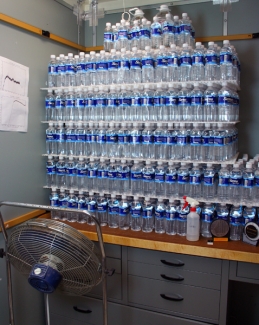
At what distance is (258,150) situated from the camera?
2516mm

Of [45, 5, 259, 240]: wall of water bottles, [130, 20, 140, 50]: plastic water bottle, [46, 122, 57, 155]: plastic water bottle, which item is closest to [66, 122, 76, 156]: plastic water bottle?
[45, 5, 259, 240]: wall of water bottles

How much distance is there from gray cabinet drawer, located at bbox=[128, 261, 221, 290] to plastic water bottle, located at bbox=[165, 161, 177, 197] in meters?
0.49

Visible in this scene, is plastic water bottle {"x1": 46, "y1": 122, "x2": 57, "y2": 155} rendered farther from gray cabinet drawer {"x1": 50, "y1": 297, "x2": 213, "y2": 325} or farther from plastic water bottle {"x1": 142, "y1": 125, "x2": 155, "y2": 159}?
gray cabinet drawer {"x1": 50, "y1": 297, "x2": 213, "y2": 325}

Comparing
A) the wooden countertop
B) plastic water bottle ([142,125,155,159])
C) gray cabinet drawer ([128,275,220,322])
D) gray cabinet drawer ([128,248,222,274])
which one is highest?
plastic water bottle ([142,125,155,159])

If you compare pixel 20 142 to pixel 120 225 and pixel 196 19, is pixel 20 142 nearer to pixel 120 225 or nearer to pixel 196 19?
pixel 120 225

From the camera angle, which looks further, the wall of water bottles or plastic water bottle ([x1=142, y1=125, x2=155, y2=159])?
plastic water bottle ([x1=142, y1=125, x2=155, y2=159])

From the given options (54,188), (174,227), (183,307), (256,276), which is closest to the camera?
(256,276)

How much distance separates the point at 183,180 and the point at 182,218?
0.25 metres

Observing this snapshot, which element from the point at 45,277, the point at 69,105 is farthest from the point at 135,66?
the point at 45,277

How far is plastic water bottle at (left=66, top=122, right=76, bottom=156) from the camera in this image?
238cm

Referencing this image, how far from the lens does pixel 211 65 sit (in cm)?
200

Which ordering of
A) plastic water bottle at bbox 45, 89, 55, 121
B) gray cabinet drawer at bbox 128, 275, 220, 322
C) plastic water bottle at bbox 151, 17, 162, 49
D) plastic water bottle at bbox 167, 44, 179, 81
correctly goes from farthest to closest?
plastic water bottle at bbox 45, 89, 55, 121
plastic water bottle at bbox 151, 17, 162, 49
plastic water bottle at bbox 167, 44, 179, 81
gray cabinet drawer at bbox 128, 275, 220, 322

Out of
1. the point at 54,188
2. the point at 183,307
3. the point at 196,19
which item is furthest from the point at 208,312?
the point at 196,19

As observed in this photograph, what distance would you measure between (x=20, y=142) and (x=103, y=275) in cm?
119
